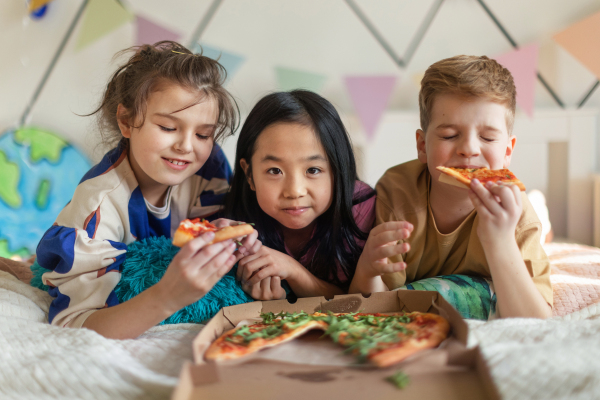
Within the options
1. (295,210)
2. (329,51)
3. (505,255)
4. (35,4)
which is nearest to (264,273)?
(295,210)

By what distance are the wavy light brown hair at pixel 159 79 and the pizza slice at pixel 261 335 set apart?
0.58 m

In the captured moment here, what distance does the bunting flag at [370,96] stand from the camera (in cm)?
202

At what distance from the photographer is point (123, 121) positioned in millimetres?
1172

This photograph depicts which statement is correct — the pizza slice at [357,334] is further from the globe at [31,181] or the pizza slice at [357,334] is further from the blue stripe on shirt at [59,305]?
the globe at [31,181]

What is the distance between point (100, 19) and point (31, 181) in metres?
0.82

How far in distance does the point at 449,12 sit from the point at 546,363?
1.81 meters

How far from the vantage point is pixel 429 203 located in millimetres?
1161

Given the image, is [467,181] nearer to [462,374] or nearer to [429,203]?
[429,203]

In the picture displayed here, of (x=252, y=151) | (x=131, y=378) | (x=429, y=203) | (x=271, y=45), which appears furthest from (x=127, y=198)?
(x=271, y=45)

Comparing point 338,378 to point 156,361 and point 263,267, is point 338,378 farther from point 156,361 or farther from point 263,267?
point 263,267

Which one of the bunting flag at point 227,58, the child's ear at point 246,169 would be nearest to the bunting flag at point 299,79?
the bunting flag at point 227,58

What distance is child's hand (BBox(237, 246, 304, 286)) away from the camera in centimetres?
103

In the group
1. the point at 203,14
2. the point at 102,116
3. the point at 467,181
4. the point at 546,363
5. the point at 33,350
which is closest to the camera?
the point at 546,363

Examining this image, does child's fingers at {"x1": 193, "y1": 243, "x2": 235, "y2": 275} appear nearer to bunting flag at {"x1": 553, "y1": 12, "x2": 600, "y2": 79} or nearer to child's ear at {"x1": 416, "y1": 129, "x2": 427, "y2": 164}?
child's ear at {"x1": 416, "y1": 129, "x2": 427, "y2": 164}
